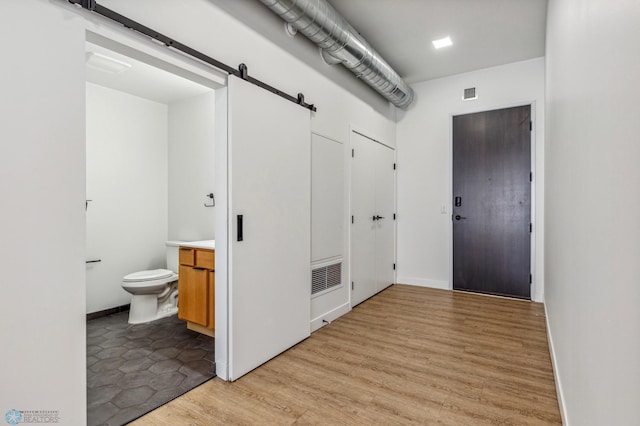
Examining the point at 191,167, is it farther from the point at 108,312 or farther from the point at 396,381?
the point at 396,381

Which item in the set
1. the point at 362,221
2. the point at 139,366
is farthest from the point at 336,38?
the point at 139,366

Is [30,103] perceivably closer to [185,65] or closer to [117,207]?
[185,65]

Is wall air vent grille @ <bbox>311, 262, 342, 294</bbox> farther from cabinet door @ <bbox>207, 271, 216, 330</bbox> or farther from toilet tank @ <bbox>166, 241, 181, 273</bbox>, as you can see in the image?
toilet tank @ <bbox>166, 241, 181, 273</bbox>

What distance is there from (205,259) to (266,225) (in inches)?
31.2

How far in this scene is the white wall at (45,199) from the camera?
4.36 ft

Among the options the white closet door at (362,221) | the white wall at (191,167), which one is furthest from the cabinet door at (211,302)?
the white closet door at (362,221)

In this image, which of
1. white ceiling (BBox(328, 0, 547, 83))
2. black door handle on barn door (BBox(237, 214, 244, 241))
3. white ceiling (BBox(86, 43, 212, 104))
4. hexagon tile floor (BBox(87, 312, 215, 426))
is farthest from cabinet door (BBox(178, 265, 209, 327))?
white ceiling (BBox(328, 0, 547, 83))

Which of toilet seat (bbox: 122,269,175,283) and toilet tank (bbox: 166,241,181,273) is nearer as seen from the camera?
toilet seat (bbox: 122,269,175,283)

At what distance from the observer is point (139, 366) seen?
99.0 inches

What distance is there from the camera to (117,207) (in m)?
4.00

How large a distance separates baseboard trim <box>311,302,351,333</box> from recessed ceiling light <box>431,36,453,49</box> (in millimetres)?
3189

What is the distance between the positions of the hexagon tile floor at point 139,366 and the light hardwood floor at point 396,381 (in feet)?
0.59

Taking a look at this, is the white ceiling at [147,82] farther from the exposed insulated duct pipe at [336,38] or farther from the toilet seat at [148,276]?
the toilet seat at [148,276]

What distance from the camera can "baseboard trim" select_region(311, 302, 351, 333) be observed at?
10.6 ft
